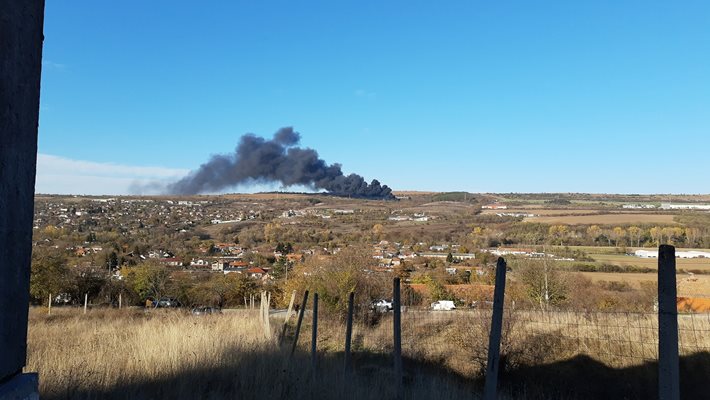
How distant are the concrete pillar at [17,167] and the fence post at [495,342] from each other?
3.22m

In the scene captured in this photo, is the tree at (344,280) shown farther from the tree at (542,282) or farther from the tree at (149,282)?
the tree at (149,282)

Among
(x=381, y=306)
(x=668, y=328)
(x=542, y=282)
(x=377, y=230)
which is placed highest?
(x=668, y=328)

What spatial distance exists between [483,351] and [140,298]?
2760cm

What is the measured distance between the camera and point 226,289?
1382 inches

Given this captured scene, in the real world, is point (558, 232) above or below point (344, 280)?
above

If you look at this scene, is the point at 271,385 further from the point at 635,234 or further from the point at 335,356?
the point at 635,234

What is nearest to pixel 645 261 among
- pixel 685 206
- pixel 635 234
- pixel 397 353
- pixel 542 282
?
pixel 635 234

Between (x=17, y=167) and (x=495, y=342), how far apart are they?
3561mm

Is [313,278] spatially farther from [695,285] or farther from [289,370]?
[695,285]

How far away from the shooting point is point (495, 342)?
13.7 feet

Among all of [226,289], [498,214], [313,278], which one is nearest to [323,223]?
[498,214]

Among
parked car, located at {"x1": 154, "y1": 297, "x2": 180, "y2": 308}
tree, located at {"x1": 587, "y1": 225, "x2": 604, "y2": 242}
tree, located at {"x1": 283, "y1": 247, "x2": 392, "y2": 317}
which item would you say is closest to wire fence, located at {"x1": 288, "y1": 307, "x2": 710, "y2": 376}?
tree, located at {"x1": 283, "y1": 247, "x2": 392, "y2": 317}

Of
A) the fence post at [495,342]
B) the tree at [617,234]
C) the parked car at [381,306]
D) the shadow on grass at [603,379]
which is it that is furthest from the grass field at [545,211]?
the fence post at [495,342]

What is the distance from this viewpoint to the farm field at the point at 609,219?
48.7 meters
